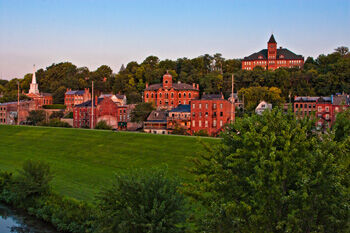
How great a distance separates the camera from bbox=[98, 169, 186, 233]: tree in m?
14.9

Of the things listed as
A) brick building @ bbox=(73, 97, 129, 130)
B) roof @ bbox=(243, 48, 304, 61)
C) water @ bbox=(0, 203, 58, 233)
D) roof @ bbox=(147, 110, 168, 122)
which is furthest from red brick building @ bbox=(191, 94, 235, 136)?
roof @ bbox=(243, 48, 304, 61)

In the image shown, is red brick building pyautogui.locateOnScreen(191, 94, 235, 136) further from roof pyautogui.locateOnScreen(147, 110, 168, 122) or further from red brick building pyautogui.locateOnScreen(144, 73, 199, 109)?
red brick building pyautogui.locateOnScreen(144, 73, 199, 109)

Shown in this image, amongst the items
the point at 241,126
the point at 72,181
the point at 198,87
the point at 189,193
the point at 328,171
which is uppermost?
the point at 198,87

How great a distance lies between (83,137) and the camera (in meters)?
52.9

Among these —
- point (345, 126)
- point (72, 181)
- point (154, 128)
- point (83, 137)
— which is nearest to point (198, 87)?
point (154, 128)

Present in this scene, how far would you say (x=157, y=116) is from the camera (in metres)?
77.6

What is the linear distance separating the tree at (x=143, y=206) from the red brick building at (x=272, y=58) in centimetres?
12348

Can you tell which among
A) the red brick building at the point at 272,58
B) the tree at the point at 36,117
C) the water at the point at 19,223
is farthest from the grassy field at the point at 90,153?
the red brick building at the point at 272,58

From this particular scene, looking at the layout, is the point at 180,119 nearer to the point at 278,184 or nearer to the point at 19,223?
the point at 19,223

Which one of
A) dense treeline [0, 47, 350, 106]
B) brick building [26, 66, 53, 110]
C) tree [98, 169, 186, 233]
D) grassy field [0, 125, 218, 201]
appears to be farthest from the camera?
brick building [26, 66, 53, 110]

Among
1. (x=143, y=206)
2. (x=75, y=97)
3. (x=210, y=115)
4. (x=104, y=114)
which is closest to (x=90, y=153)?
(x=210, y=115)

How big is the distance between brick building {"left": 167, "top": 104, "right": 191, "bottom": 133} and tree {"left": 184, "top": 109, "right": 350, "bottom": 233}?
5773cm

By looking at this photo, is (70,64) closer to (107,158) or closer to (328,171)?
(107,158)

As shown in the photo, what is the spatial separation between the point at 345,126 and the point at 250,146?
3.73 m
